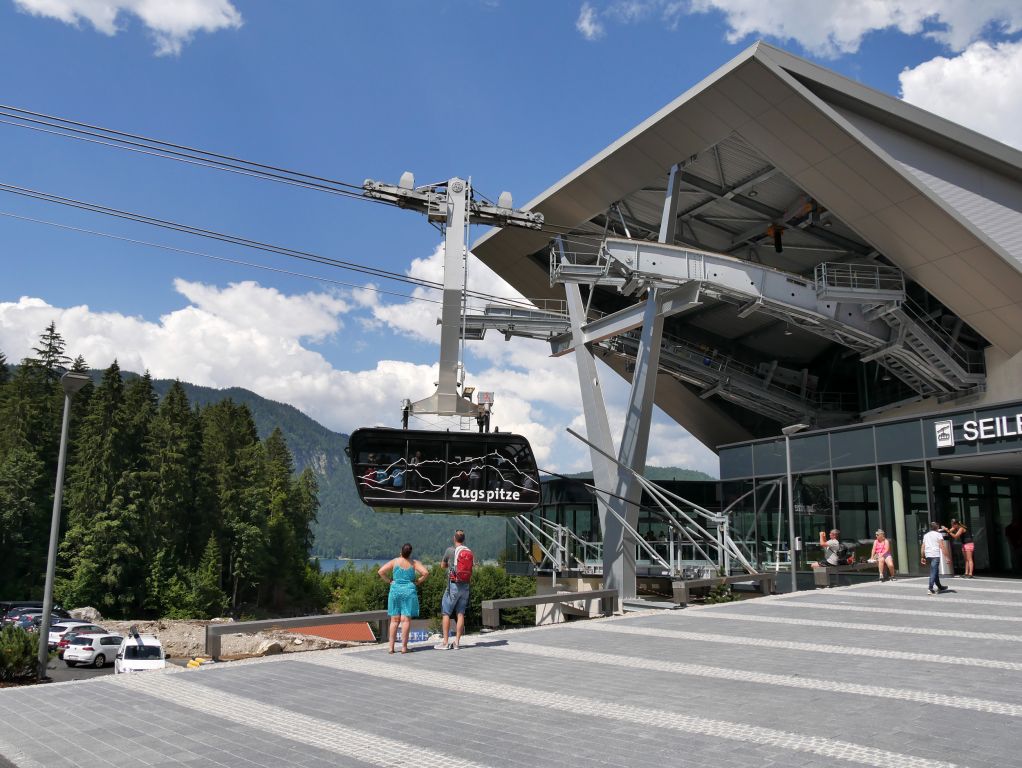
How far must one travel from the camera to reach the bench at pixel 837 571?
20.4 m

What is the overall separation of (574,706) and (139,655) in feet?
88.2

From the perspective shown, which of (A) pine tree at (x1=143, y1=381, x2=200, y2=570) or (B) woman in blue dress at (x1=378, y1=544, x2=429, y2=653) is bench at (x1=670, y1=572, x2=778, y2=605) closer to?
(B) woman in blue dress at (x1=378, y1=544, x2=429, y2=653)

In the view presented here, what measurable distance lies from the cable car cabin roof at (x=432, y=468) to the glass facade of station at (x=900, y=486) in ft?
39.2

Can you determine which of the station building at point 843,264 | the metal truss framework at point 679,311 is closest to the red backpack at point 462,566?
the station building at point 843,264

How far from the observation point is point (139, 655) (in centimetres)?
2938

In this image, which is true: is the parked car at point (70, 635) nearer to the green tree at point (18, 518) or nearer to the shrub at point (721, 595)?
the green tree at point (18, 518)

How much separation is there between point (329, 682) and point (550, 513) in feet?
117

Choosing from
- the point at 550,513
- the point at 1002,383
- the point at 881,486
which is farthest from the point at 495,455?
the point at 550,513

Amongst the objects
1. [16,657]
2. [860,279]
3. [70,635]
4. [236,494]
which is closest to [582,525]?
[860,279]

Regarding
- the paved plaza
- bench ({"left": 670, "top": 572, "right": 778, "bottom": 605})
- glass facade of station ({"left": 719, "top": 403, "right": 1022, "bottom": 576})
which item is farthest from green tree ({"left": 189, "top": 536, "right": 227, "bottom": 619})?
the paved plaza

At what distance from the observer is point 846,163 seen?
993 inches

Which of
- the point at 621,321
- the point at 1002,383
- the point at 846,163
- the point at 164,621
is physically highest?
the point at 846,163

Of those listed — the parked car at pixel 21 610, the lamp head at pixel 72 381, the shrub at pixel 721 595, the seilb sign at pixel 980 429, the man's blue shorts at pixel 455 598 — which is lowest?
the parked car at pixel 21 610

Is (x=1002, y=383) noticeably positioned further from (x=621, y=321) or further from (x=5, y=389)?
(x=5, y=389)
